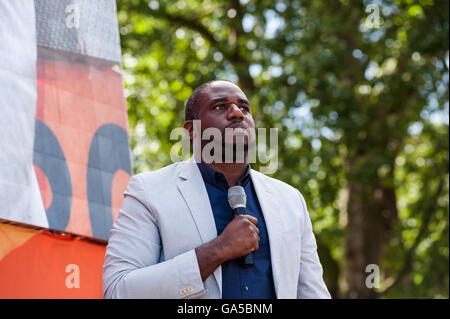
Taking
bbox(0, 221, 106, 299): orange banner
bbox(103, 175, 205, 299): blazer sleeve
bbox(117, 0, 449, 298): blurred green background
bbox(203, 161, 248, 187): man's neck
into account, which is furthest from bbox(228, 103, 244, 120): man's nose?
bbox(117, 0, 449, 298): blurred green background

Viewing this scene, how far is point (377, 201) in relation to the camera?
1174 cm

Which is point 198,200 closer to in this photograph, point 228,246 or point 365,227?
point 228,246

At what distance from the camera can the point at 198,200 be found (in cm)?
271

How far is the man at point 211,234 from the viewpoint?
2420 mm

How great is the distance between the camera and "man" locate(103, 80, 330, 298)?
242 cm

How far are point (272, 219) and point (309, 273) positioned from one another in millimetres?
321

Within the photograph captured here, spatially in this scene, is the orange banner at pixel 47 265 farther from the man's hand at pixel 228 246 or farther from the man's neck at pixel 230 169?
the man's hand at pixel 228 246

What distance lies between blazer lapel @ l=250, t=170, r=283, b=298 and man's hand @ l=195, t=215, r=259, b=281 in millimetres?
203

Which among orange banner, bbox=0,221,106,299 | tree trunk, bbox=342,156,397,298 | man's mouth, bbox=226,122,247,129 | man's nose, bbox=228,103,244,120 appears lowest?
orange banner, bbox=0,221,106,299

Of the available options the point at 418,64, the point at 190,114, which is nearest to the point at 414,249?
the point at 418,64

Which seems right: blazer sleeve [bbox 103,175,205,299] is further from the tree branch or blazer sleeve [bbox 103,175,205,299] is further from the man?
the tree branch
